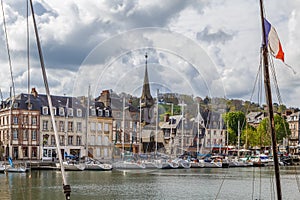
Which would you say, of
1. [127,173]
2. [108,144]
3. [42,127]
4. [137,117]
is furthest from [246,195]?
[42,127]

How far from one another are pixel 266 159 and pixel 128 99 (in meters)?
63.2

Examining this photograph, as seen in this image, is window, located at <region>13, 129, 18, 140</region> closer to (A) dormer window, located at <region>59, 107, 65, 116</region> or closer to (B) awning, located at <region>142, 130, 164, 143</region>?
(A) dormer window, located at <region>59, 107, 65, 116</region>

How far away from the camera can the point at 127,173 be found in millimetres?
80000

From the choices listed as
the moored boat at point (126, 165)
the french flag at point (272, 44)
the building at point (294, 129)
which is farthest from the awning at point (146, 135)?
the building at point (294, 129)

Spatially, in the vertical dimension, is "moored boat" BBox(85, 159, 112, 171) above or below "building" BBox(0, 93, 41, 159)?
below

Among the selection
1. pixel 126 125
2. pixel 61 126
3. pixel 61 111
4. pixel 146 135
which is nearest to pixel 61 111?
pixel 61 111

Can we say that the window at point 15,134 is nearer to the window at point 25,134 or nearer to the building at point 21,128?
the building at point 21,128

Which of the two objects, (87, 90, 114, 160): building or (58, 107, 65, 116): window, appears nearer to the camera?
(87, 90, 114, 160): building

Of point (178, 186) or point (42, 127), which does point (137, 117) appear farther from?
point (42, 127)

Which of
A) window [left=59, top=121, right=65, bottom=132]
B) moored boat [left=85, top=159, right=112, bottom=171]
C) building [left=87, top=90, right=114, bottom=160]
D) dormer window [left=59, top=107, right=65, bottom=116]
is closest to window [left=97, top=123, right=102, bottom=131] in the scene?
building [left=87, top=90, right=114, bottom=160]

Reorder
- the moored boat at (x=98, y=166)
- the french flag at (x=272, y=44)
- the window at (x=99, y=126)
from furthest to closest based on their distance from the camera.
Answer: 1. the moored boat at (x=98, y=166)
2. the window at (x=99, y=126)
3. the french flag at (x=272, y=44)

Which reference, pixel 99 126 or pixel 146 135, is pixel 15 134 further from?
pixel 146 135

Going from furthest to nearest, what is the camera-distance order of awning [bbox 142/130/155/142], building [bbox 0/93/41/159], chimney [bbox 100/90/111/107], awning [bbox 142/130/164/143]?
1. building [bbox 0/93/41/159]
2. chimney [bbox 100/90/111/107]
3. awning [bbox 142/130/164/143]
4. awning [bbox 142/130/155/142]

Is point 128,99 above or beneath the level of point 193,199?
above
